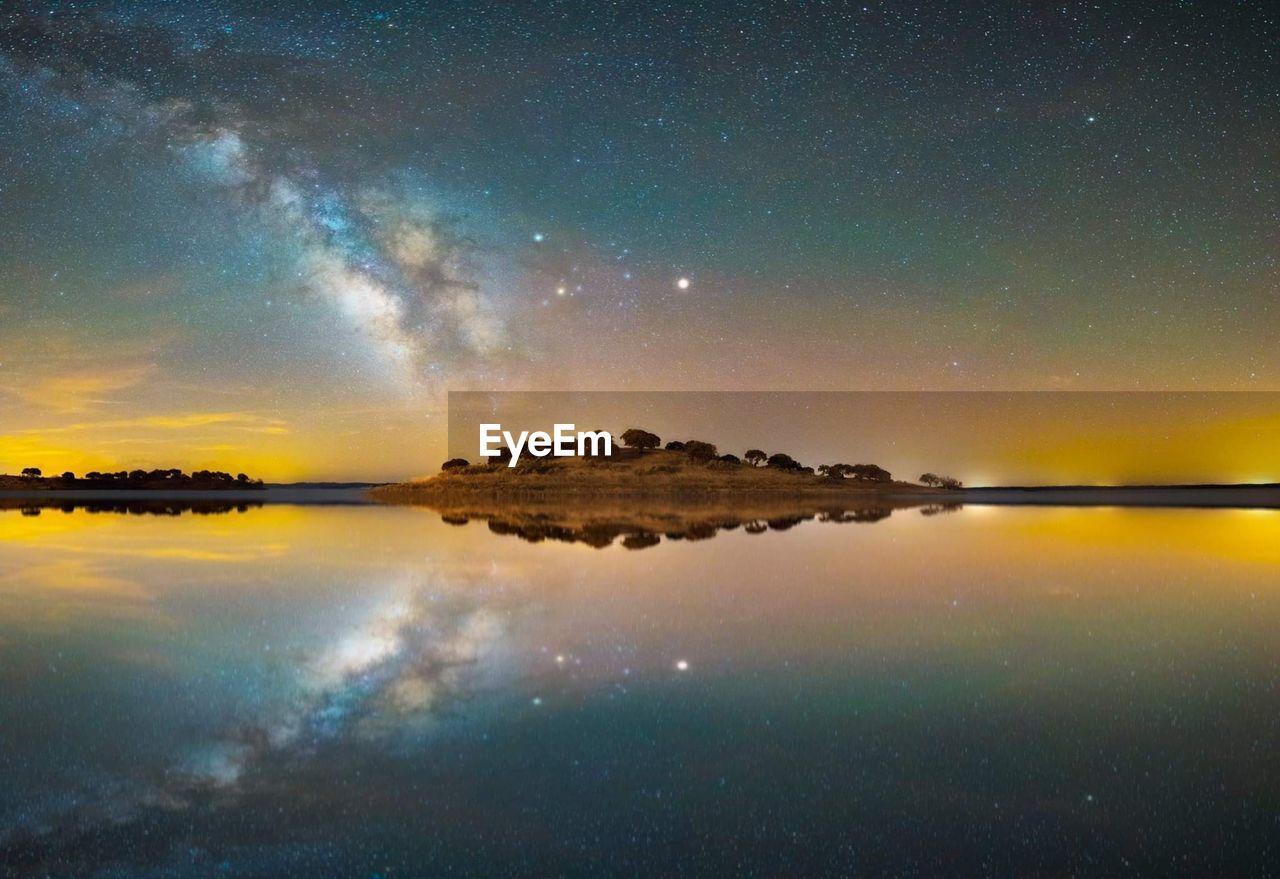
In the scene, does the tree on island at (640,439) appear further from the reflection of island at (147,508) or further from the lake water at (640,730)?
the lake water at (640,730)

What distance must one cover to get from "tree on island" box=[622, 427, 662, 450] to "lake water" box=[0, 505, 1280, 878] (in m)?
127

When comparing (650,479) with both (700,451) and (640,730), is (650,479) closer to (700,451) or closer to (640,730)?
(700,451)

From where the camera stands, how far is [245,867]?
628 cm

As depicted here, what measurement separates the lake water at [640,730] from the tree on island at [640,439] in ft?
418

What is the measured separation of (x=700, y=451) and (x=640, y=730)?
133 m

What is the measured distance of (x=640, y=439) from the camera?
488 ft

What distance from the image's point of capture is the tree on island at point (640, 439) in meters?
148

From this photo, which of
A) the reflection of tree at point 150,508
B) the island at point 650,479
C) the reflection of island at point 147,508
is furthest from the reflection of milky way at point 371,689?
the island at point 650,479

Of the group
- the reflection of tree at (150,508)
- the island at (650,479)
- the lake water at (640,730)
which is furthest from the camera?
the island at (650,479)

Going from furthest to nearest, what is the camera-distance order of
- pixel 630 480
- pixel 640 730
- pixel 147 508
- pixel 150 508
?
pixel 630 480
pixel 147 508
pixel 150 508
pixel 640 730

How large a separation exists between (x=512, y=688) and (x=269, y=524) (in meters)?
45.2

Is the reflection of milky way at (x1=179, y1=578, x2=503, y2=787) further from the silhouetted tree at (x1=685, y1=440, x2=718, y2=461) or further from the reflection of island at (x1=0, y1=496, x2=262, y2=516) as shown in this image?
the silhouetted tree at (x1=685, y1=440, x2=718, y2=461)

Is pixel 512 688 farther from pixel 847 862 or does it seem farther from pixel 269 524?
pixel 269 524

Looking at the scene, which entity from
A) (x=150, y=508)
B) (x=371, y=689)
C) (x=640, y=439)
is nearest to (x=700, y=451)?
(x=640, y=439)
